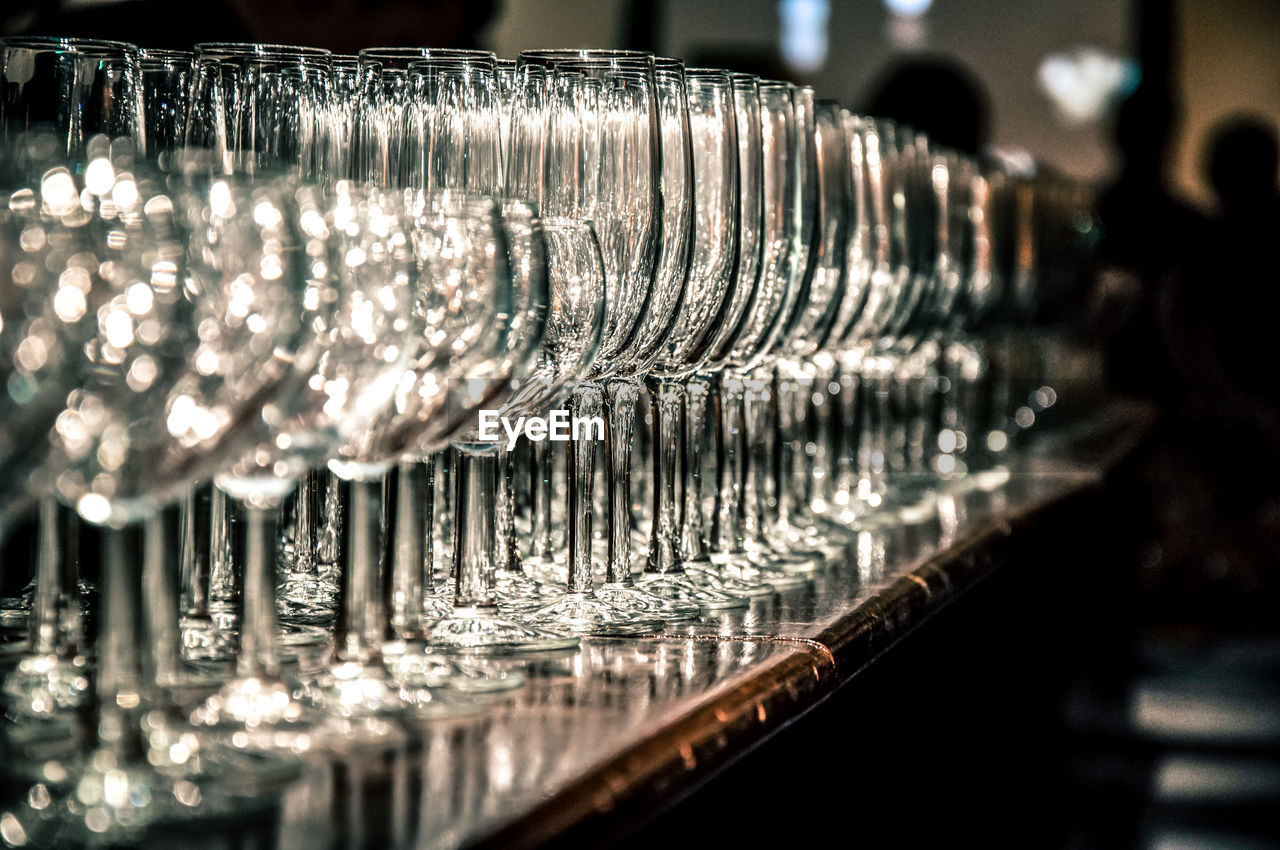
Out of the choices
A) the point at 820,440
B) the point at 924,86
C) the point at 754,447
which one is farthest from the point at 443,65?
the point at 924,86

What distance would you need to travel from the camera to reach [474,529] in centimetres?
119

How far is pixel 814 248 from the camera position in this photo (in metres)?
A: 1.62

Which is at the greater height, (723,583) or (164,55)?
(164,55)

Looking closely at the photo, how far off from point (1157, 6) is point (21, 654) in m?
7.77

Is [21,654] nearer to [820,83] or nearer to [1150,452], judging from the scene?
[1150,452]

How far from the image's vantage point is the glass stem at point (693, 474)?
1493 millimetres

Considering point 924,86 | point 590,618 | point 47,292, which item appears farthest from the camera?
point 924,86

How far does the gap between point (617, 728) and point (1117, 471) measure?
94.3 inches

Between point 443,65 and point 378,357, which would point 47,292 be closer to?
point 378,357

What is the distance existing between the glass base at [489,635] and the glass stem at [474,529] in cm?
1

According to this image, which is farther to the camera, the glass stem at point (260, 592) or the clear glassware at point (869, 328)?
the clear glassware at point (869, 328)

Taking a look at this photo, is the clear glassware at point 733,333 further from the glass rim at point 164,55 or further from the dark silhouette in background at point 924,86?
the dark silhouette in background at point 924,86
